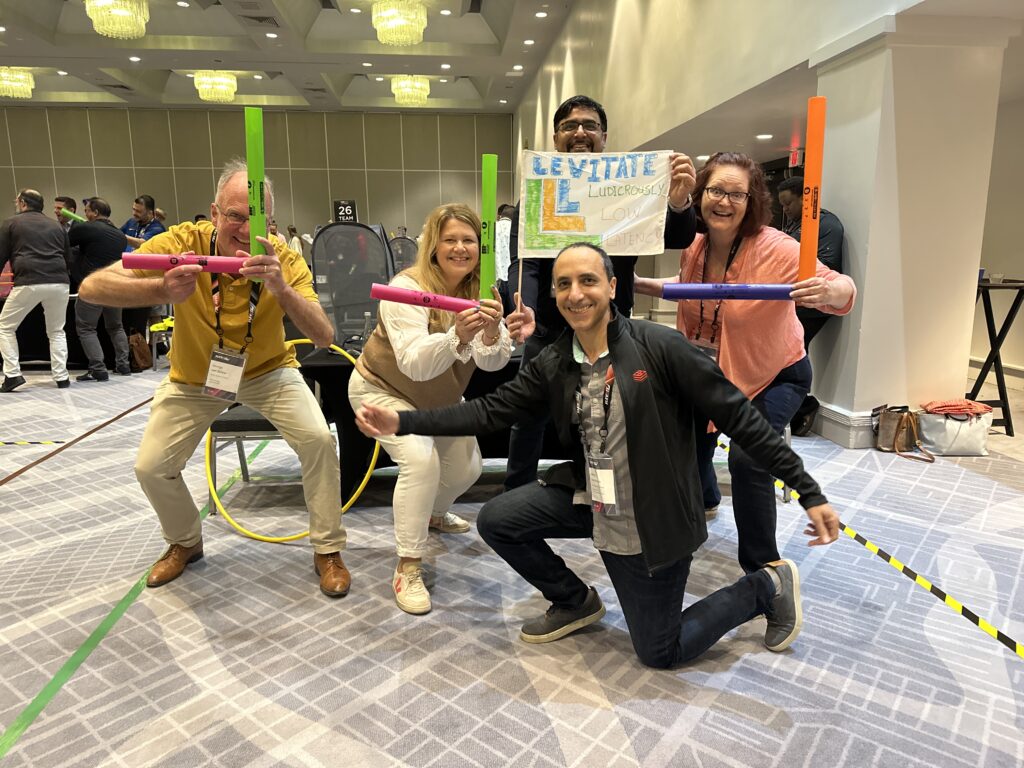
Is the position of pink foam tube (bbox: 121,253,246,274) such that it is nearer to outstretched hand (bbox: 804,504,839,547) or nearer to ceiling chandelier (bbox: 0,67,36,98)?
outstretched hand (bbox: 804,504,839,547)

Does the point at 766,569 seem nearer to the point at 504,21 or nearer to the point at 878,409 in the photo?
the point at 878,409

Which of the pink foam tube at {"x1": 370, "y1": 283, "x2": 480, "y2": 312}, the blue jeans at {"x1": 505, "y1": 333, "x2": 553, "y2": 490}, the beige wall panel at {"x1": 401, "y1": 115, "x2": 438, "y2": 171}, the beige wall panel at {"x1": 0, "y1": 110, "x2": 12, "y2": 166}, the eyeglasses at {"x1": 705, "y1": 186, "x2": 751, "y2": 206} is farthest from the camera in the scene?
the beige wall panel at {"x1": 401, "y1": 115, "x2": 438, "y2": 171}

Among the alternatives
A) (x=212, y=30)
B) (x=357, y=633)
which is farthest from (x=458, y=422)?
(x=212, y=30)

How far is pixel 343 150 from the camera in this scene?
15383mm

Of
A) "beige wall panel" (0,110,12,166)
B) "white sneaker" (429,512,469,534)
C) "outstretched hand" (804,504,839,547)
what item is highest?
"beige wall panel" (0,110,12,166)

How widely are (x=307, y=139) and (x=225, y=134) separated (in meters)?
1.77

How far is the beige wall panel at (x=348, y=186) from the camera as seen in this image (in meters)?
15.4

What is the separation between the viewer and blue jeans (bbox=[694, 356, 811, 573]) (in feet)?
7.45

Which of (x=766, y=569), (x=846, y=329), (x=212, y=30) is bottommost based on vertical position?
(x=766, y=569)

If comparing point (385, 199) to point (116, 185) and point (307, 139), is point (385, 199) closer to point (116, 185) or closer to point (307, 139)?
point (307, 139)

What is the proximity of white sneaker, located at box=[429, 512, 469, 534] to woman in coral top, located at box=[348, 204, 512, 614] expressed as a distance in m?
0.46

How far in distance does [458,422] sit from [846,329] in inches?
132

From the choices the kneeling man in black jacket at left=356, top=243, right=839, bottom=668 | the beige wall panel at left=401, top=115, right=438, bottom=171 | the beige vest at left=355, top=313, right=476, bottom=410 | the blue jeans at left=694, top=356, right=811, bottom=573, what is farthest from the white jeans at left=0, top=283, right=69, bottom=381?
the beige wall panel at left=401, top=115, right=438, bottom=171

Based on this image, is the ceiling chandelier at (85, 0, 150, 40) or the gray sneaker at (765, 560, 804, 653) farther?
the ceiling chandelier at (85, 0, 150, 40)
